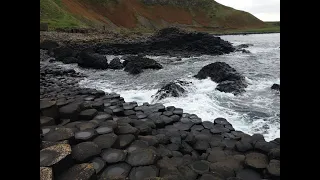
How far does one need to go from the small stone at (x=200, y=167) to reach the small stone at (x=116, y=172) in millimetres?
1557

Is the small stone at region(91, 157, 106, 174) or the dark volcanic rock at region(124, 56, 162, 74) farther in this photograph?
the dark volcanic rock at region(124, 56, 162, 74)

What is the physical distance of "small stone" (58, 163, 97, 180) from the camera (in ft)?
14.3

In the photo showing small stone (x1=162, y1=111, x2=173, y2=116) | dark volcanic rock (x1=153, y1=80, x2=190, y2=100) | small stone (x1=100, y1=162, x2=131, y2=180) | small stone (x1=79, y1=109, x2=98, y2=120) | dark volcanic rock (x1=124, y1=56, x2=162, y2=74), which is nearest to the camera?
small stone (x1=100, y1=162, x2=131, y2=180)

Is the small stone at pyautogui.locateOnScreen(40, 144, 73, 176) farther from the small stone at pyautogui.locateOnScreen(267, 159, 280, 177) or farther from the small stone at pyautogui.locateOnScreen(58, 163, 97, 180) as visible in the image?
the small stone at pyautogui.locateOnScreen(267, 159, 280, 177)

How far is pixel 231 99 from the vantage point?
14.5m

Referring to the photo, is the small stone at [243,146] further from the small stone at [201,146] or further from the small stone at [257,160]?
the small stone at [201,146]

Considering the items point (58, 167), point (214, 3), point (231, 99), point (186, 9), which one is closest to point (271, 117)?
point (231, 99)

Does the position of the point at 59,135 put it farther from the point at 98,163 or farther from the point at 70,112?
the point at 70,112

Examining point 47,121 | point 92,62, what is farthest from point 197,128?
point 92,62

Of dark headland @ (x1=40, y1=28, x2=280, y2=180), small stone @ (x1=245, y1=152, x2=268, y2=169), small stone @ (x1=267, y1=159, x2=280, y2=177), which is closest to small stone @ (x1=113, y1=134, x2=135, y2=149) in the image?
dark headland @ (x1=40, y1=28, x2=280, y2=180)

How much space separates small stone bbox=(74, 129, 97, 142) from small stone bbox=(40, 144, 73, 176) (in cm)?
89

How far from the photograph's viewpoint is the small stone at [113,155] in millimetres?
5369

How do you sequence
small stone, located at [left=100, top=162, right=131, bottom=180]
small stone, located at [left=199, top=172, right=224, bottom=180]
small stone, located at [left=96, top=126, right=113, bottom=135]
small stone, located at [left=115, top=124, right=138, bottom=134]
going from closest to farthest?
1. small stone, located at [left=100, top=162, right=131, bottom=180]
2. small stone, located at [left=199, top=172, right=224, bottom=180]
3. small stone, located at [left=96, top=126, right=113, bottom=135]
4. small stone, located at [left=115, top=124, right=138, bottom=134]
